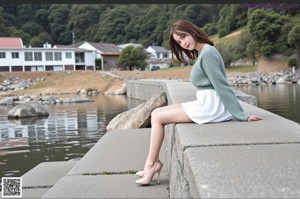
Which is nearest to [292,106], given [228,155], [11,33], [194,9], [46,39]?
[228,155]

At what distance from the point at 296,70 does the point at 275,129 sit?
4332cm

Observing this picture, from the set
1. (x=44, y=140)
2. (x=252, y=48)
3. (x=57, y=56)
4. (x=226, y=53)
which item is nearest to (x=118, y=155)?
(x=44, y=140)

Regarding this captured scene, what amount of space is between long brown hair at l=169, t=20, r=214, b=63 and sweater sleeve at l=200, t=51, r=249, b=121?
0.76 feet

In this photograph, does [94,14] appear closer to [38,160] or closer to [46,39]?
[46,39]

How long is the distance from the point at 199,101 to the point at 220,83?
0.79 ft

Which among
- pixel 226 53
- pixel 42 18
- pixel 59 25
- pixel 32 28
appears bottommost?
pixel 226 53

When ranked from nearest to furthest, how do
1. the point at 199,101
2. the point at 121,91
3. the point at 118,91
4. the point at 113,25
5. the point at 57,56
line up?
the point at 199,101
the point at 121,91
the point at 118,91
the point at 57,56
the point at 113,25

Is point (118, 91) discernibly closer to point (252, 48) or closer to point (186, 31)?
point (252, 48)

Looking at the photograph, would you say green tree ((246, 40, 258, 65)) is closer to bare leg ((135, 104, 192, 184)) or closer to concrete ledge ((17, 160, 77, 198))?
concrete ledge ((17, 160, 77, 198))

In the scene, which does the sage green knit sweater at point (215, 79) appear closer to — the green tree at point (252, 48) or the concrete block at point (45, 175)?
the concrete block at point (45, 175)

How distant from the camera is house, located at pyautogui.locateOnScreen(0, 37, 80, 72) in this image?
47.8m

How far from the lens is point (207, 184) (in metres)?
1.70

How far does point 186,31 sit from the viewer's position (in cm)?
375

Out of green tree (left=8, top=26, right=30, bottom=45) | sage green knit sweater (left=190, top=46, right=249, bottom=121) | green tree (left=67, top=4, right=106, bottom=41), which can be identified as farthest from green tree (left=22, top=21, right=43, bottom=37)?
sage green knit sweater (left=190, top=46, right=249, bottom=121)
